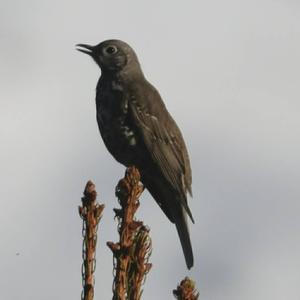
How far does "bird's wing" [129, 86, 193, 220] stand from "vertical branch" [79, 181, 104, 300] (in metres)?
4.69

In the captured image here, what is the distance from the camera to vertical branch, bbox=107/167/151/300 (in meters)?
4.42

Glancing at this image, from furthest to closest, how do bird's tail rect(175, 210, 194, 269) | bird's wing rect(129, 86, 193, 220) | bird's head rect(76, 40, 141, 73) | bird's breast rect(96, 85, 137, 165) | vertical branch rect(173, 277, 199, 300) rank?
1. bird's head rect(76, 40, 141, 73)
2. bird's wing rect(129, 86, 193, 220)
3. bird's breast rect(96, 85, 137, 165)
4. bird's tail rect(175, 210, 194, 269)
5. vertical branch rect(173, 277, 199, 300)

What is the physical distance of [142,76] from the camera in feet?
36.3

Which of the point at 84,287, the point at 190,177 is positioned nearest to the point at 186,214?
the point at 190,177

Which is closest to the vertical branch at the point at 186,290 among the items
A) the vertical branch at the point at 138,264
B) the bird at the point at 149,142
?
the vertical branch at the point at 138,264

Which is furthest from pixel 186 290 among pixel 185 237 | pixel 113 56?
pixel 113 56

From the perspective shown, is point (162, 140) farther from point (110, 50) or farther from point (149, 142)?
point (110, 50)

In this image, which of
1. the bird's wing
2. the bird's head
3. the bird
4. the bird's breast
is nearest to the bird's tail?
the bird

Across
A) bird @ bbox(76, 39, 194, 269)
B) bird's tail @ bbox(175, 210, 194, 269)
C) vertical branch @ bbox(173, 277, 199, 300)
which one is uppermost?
bird @ bbox(76, 39, 194, 269)

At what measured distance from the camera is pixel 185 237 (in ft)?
30.6

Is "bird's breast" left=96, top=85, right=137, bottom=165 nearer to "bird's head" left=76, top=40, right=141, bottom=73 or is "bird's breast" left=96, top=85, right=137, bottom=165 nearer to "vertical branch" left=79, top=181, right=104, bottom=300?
"bird's head" left=76, top=40, right=141, bottom=73

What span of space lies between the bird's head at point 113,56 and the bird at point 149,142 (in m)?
0.60

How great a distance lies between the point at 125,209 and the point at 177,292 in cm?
107

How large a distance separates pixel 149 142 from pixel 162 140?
0.22 metres
